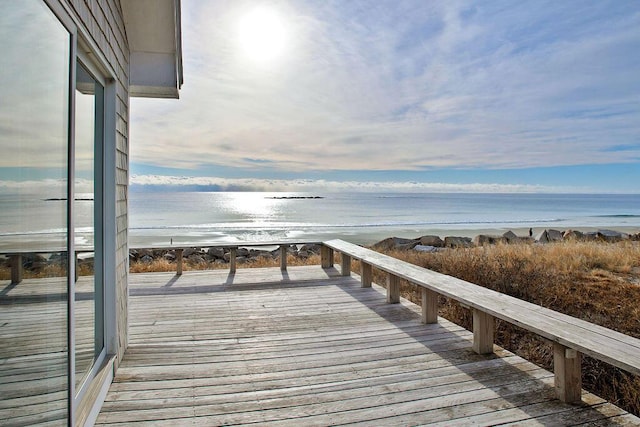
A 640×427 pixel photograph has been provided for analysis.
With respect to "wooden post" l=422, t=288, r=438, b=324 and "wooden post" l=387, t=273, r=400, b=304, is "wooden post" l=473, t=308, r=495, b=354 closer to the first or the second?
"wooden post" l=422, t=288, r=438, b=324

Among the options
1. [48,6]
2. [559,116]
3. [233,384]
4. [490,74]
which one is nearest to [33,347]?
[48,6]

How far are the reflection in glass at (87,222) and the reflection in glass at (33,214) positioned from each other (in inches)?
13.5

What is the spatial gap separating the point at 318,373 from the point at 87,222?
203cm

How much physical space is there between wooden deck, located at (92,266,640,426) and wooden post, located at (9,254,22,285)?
1.50 metres

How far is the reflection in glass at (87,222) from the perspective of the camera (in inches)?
85.7

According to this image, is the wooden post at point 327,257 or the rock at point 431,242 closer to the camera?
the wooden post at point 327,257

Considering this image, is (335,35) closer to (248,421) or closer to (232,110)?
(232,110)

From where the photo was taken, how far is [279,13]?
6262mm

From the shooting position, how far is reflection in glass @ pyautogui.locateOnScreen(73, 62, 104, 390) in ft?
7.14

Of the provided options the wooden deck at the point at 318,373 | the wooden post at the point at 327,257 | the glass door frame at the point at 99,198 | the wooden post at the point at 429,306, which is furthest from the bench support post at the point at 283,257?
the glass door frame at the point at 99,198

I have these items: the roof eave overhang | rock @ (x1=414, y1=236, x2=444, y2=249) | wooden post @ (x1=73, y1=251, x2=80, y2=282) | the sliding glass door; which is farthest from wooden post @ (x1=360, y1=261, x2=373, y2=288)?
rock @ (x1=414, y1=236, x2=444, y2=249)

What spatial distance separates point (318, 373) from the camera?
3.08 metres

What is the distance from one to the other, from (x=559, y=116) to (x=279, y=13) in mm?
35278

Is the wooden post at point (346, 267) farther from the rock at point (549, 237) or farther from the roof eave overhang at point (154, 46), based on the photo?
the rock at point (549, 237)
